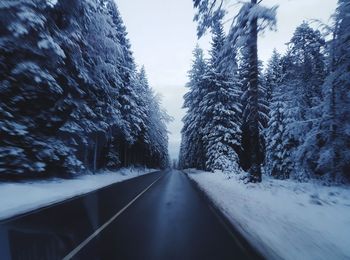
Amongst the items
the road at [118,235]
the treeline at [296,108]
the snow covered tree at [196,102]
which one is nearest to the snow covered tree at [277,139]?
the treeline at [296,108]

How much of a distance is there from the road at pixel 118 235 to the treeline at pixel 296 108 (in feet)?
22.4

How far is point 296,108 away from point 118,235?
1857 cm

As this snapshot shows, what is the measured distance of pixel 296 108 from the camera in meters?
21.1

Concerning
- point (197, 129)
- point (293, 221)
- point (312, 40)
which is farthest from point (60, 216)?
point (197, 129)

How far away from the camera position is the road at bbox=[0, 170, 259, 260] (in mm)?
4996

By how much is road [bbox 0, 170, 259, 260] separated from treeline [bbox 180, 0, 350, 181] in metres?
6.84

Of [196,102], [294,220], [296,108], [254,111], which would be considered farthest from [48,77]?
[196,102]

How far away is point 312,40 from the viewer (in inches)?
767

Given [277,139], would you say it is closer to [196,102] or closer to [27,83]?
[196,102]

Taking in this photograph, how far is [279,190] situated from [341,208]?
127 inches

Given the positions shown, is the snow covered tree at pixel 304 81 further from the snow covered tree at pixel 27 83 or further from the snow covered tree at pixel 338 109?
the snow covered tree at pixel 27 83

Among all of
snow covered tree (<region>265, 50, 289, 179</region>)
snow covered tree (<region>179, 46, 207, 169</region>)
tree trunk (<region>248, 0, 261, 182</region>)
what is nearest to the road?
tree trunk (<region>248, 0, 261, 182</region>)

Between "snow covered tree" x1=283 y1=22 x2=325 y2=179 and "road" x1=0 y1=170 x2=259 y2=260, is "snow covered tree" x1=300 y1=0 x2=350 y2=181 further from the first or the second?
"road" x1=0 y1=170 x2=259 y2=260

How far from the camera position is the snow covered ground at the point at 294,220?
514 centimetres
